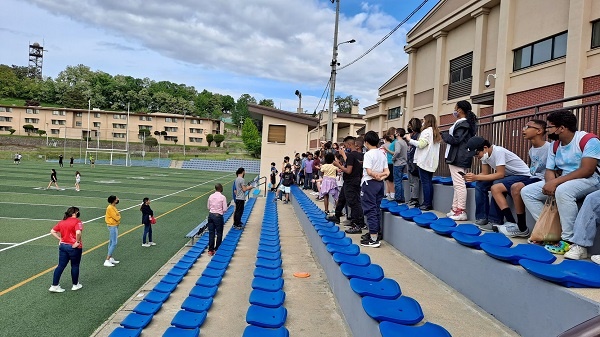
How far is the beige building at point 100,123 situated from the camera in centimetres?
8988

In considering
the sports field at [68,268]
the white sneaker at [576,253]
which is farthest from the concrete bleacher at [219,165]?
the white sneaker at [576,253]

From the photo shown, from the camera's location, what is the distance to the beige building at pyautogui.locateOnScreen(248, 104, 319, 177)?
88.4ft

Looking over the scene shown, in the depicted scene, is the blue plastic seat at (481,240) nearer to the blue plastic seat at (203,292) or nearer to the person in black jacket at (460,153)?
the person in black jacket at (460,153)

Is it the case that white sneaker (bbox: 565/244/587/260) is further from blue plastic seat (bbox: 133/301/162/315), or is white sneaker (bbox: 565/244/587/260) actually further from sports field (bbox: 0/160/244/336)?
sports field (bbox: 0/160/244/336)

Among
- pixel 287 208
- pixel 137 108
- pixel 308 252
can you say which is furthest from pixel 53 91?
pixel 308 252

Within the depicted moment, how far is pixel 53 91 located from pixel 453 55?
413 ft

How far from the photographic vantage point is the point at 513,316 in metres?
2.98

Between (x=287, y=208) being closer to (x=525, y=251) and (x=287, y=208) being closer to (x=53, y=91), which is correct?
(x=525, y=251)

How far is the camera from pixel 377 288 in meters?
3.21

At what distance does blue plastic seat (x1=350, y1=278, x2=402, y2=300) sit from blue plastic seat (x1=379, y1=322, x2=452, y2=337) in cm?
54

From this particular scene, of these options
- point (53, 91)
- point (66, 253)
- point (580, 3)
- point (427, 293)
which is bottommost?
point (66, 253)

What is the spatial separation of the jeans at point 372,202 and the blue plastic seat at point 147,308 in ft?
11.5

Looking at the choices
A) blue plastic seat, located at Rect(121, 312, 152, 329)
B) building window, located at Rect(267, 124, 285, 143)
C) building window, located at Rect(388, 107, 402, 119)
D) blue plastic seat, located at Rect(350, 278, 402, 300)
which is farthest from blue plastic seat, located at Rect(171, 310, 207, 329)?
building window, located at Rect(388, 107, 402, 119)

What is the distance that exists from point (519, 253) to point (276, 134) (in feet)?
79.9
